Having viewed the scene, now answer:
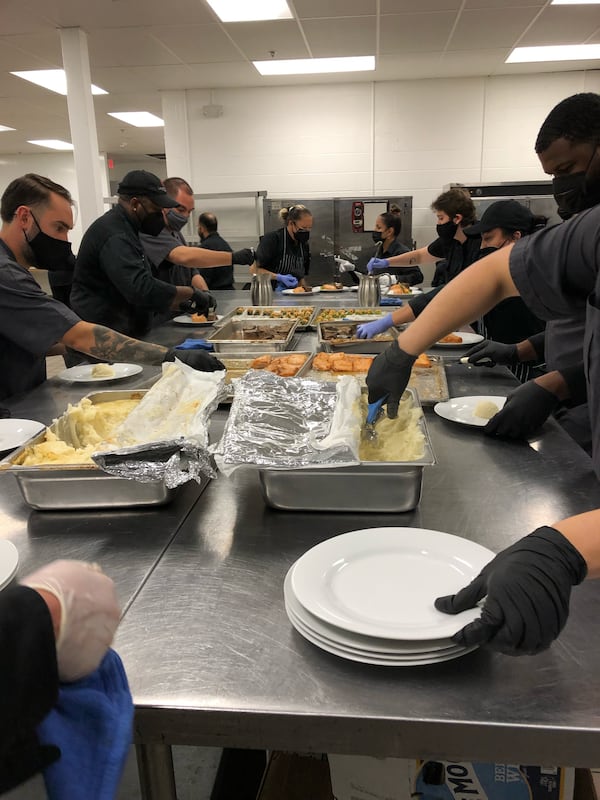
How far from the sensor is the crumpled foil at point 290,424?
1204 mm

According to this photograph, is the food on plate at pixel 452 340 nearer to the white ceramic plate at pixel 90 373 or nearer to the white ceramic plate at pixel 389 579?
the white ceramic plate at pixel 90 373

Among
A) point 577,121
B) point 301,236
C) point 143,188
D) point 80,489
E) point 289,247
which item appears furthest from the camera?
point 289,247

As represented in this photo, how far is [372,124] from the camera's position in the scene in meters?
7.41

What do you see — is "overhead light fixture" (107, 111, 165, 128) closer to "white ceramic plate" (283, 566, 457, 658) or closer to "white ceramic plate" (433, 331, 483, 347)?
"white ceramic plate" (433, 331, 483, 347)

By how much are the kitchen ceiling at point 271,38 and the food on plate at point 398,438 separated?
438 cm

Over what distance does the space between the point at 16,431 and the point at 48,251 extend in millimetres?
1200

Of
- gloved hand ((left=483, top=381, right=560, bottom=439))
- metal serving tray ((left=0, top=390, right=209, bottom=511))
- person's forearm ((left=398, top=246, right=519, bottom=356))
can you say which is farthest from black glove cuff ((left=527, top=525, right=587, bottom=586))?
gloved hand ((left=483, top=381, right=560, bottom=439))

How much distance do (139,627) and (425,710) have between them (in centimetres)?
45

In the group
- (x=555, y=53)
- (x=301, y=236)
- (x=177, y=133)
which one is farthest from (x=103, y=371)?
(x=555, y=53)

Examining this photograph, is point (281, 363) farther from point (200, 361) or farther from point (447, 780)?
point (447, 780)

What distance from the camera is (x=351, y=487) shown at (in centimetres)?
123

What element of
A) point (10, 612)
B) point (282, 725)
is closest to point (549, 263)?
point (282, 725)

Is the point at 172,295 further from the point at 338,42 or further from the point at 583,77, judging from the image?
the point at 583,77

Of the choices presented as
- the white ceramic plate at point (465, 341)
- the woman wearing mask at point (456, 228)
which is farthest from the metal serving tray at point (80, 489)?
the woman wearing mask at point (456, 228)
